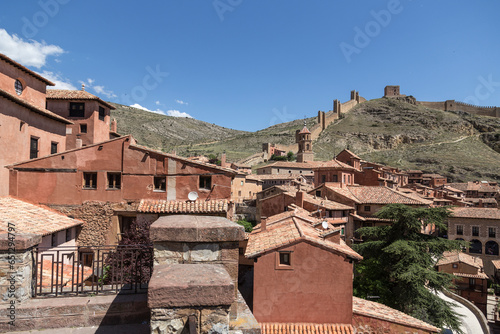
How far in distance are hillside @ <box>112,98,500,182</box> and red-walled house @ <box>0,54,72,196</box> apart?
62988 mm

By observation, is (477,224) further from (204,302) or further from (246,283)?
(204,302)

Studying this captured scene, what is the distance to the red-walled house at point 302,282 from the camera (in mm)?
14344

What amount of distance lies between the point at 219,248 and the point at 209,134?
452 feet

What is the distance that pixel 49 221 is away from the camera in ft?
44.5

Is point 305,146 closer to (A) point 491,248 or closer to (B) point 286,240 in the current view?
(A) point 491,248

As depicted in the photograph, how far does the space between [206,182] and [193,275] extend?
1382cm

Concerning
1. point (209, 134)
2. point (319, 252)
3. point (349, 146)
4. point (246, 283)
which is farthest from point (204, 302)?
point (209, 134)

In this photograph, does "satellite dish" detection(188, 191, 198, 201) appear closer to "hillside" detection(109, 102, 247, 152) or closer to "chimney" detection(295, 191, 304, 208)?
"chimney" detection(295, 191, 304, 208)

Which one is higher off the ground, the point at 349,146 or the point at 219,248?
the point at 349,146

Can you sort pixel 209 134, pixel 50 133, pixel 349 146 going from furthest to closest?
pixel 209 134, pixel 349 146, pixel 50 133

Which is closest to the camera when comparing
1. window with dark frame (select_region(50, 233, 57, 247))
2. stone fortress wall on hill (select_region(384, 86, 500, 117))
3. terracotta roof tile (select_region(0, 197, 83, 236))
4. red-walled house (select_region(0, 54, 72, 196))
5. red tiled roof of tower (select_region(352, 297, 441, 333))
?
terracotta roof tile (select_region(0, 197, 83, 236))

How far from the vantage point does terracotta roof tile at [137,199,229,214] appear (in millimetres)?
15664

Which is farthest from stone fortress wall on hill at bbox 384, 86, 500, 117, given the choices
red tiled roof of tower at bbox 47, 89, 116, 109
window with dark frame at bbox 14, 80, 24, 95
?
window with dark frame at bbox 14, 80, 24, 95

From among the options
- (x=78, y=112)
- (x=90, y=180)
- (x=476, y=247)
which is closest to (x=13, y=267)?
(x=90, y=180)
